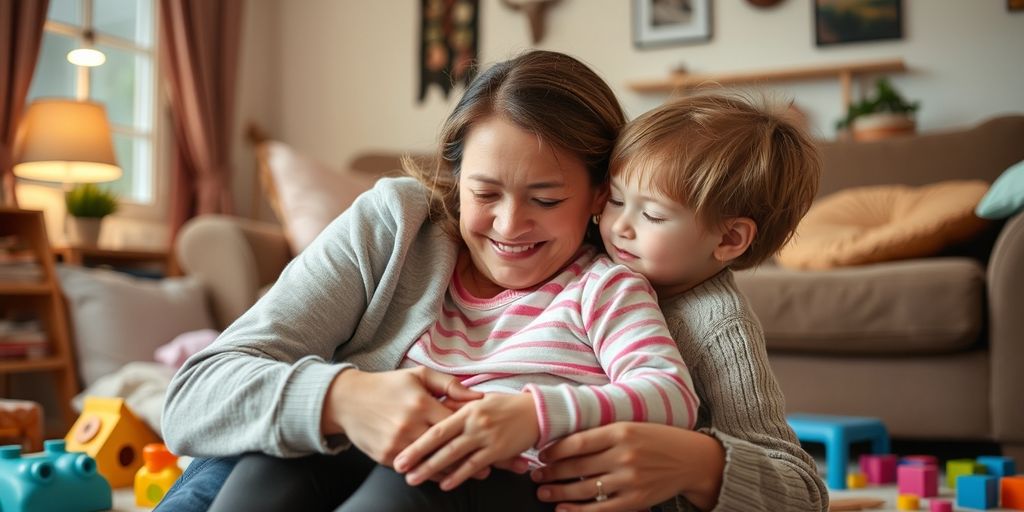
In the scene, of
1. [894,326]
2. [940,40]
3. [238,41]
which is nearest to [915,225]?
[894,326]

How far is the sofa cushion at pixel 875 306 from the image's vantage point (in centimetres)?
246

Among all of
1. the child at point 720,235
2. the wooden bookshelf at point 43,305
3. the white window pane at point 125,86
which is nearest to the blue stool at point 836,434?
the child at point 720,235

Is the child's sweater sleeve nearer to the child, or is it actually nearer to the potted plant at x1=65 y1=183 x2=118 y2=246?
the child

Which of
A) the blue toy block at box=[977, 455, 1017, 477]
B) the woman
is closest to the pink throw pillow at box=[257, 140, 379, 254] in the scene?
the blue toy block at box=[977, 455, 1017, 477]

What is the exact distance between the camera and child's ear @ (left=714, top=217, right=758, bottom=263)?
114cm

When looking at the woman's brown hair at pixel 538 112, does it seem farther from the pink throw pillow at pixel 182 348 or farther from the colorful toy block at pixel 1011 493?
the pink throw pillow at pixel 182 348

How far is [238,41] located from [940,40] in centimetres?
304

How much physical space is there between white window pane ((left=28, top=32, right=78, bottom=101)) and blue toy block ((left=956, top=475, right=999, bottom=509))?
11.0 feet

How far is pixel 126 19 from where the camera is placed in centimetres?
422

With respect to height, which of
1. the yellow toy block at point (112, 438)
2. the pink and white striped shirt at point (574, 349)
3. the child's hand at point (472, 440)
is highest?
the pink and white striped shirt at point (574, 349)

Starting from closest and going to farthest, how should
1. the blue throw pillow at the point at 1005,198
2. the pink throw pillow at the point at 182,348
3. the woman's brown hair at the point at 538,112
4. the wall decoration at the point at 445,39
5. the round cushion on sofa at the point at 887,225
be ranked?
1. the woman's brown hair at the point at 538,112
2. the blue throw pillow at the point at 1005,198
3. the round cushion on sofa at the point at 887,225
4. the pink throw pillow at the point at 182,348
5. the wall decoration at the point at 445,39

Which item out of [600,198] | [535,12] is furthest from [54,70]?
[600,198]

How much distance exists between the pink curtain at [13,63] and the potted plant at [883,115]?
2.98 meters

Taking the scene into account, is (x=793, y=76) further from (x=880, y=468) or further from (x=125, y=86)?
(x=125, y=86)
